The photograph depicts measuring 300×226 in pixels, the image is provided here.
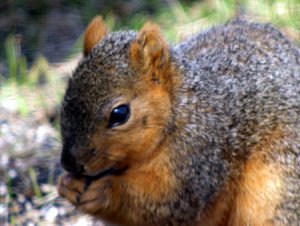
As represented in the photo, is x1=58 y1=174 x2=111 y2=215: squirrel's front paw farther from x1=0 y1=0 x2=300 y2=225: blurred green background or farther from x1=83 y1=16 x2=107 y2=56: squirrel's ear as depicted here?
x1=0 y1=0 x2=300 y2=225: blurred green background

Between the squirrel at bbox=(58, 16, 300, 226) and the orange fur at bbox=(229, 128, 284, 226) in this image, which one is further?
the orange fur at bbox=(229, 128, 284, 226)

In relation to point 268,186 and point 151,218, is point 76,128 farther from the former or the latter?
point 268,186

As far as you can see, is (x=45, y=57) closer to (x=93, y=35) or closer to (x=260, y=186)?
(x=93, y=35)

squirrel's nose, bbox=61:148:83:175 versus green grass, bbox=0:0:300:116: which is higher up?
squirrel's nose, bbox=61:148:83:175

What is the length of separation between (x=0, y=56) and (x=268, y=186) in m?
2.72

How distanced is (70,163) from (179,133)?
0.54 meters

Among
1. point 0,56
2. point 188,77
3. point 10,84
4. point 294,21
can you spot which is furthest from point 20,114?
point 294,21

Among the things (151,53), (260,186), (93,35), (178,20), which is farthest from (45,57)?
(260,186)

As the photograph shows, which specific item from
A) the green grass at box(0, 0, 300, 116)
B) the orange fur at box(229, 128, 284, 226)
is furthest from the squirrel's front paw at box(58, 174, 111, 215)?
the green grass at box(0, 0, 300, 116)

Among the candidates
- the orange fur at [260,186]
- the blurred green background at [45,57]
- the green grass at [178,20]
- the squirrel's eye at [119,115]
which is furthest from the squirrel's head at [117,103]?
the green grass at [178,20]

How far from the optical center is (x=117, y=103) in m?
3.33

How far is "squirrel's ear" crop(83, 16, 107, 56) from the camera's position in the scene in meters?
3.64

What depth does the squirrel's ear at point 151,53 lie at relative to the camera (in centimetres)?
349

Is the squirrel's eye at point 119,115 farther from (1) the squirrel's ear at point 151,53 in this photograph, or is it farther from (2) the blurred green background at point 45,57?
(2) the blurred green background at point 45,57
